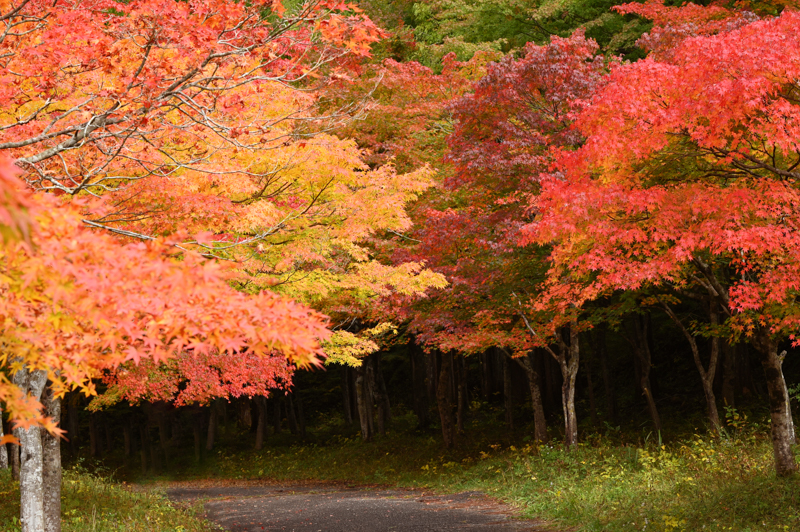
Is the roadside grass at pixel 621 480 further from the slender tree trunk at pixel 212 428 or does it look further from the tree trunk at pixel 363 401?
the slender tree trunk at pixel 212 428

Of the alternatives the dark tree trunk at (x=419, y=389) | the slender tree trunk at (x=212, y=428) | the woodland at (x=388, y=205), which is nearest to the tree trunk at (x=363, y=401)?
the woodland at (x=388, y=205)

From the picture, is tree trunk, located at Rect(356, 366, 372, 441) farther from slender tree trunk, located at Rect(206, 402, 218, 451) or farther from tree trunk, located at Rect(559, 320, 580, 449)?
tree trunk, located at Rect(559, 320, 580, 449)

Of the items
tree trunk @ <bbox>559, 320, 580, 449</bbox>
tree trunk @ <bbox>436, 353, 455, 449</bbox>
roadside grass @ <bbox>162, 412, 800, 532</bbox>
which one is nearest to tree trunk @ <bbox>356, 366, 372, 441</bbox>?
roadside grass @ <bbox>162, 412, 800, 532</bbox>

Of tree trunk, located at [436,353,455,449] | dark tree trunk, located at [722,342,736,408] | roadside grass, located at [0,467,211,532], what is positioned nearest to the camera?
roadside grass, located at [0,467,211,532]

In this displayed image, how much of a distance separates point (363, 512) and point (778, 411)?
26.1 ft

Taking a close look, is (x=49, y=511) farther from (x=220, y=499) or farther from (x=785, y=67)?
(x=785, y=67)

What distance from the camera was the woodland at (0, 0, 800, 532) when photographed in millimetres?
3504

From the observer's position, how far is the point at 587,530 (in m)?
9.42

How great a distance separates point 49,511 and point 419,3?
23709 mm

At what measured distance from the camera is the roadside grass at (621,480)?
827 cm

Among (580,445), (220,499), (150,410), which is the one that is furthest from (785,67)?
(150,410)

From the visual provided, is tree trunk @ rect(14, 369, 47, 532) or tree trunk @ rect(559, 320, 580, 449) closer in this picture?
tree trunk @ rect(14, 369, 47, 532)

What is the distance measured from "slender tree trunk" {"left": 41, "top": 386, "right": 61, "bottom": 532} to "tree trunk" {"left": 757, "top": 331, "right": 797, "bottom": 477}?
34.7 ft

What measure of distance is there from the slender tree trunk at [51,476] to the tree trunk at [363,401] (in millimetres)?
15130
